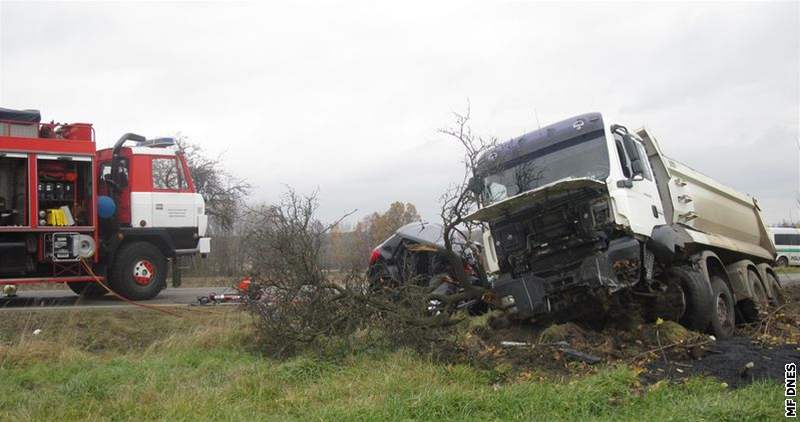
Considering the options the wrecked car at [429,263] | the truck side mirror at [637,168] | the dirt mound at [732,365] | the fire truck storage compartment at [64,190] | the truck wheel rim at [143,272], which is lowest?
the dirt mound at [732,365]

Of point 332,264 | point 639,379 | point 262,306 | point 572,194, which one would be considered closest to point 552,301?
point 572,194

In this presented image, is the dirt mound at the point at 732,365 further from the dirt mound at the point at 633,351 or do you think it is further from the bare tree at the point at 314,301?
the bare tree at the point at 314,301

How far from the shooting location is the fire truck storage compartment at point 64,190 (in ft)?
34.1

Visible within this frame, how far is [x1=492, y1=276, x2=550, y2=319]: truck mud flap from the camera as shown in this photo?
7398mm

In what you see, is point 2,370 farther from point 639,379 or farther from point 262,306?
point 639,379

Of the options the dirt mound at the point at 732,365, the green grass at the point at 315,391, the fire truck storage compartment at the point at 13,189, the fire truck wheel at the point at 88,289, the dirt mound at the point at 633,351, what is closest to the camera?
the green grass at the point at 315,391

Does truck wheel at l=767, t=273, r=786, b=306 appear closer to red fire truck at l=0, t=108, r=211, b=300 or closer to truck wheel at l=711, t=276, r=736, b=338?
truck wheel at l=711, t=276, r=736, b=338

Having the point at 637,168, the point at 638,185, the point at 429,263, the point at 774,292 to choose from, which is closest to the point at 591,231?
the point at 638,185

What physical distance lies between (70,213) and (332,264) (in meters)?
5.48

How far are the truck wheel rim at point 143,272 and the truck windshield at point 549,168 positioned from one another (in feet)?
20.6

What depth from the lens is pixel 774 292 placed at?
36.6 ft

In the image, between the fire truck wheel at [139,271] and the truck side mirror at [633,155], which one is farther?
the fire truck wheel at [139,271]

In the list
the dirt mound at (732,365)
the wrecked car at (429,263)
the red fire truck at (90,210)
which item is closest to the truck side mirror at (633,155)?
the wrecked car at (429,263)

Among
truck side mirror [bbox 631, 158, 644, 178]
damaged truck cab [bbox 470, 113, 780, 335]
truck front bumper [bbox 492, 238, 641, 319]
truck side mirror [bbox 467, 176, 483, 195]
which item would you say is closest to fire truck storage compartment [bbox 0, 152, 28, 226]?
truck side mirror [bbox 467, 176, 483, 195]
